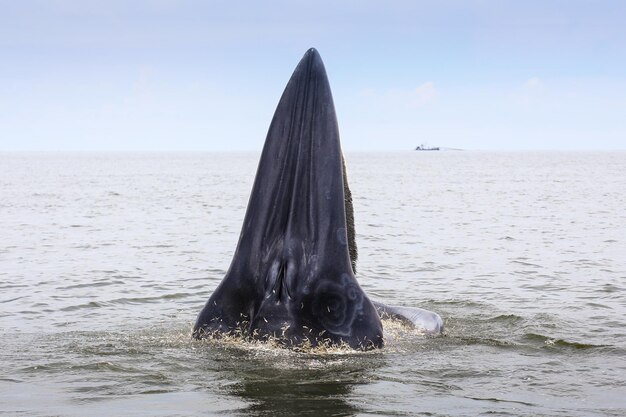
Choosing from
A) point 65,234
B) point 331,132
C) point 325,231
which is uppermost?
point 331,132

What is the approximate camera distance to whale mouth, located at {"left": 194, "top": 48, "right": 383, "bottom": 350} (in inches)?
311

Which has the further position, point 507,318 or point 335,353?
point 507,318

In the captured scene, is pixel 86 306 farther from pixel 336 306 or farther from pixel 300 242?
pixel 336 306

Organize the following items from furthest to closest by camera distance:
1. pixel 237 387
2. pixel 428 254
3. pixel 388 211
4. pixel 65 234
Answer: pixel 388 211, pixel 65 234, pixel 428 254, pixel 237 387

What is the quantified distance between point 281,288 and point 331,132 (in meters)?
1.39

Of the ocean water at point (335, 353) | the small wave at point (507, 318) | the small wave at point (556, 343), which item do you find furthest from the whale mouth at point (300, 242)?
the small wave at point (507, 318)

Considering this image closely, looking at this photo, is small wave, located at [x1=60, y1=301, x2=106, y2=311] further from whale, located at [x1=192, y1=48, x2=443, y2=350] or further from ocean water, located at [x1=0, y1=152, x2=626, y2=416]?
whale, located at [x1=192, y1=48, x2=443, y2=350]

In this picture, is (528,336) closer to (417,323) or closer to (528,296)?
(417,323)

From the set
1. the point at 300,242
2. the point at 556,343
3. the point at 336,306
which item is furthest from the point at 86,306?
the point at 556,343

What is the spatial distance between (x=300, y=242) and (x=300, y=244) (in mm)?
17

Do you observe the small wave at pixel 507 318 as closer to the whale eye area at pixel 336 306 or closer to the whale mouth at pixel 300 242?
the whale mouth at pixel 300 242

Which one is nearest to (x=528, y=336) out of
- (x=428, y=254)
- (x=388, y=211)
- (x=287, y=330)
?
(x=287, y=330)

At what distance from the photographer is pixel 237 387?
7531 millimetres

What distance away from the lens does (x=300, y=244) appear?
7980mm
